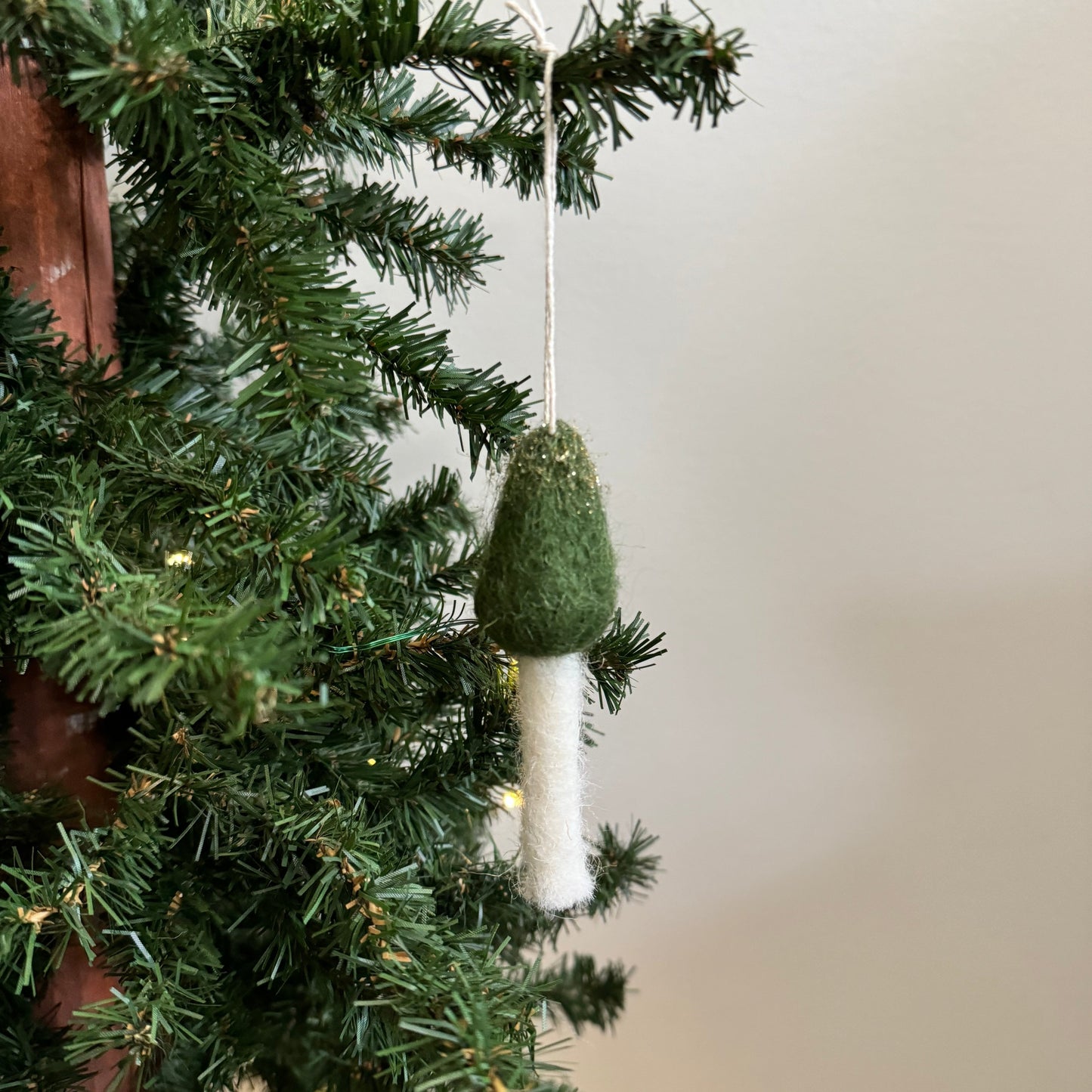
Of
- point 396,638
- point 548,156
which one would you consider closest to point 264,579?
point 396,638

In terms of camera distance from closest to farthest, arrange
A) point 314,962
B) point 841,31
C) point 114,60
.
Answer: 1. point 114,60
2. point 314,962
3. point 841,31

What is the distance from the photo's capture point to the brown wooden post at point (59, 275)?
32 cm

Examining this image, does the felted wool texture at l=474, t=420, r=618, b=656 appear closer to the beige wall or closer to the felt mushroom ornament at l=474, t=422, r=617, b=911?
the felt mushroom ornament at l=474, t=422, r=617, b=911

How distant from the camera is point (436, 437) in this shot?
0.79 metres

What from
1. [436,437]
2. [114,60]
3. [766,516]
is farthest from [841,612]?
[114,60]

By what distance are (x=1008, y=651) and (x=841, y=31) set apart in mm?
492

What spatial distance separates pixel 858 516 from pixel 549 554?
1.67 ft

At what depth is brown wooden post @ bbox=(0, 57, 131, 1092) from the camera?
12.8 inches

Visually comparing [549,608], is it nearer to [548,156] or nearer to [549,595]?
[549,595]

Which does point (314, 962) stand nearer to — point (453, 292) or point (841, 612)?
point (453, 292)

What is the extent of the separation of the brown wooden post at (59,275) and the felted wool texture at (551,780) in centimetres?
17

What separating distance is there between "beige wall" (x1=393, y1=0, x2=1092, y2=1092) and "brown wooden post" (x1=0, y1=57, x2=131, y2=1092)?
1.42ft

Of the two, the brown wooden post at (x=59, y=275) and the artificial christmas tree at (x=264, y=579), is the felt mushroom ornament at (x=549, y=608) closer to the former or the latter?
the artificial christmas tree at (x=264, y=579)

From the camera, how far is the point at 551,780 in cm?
34
